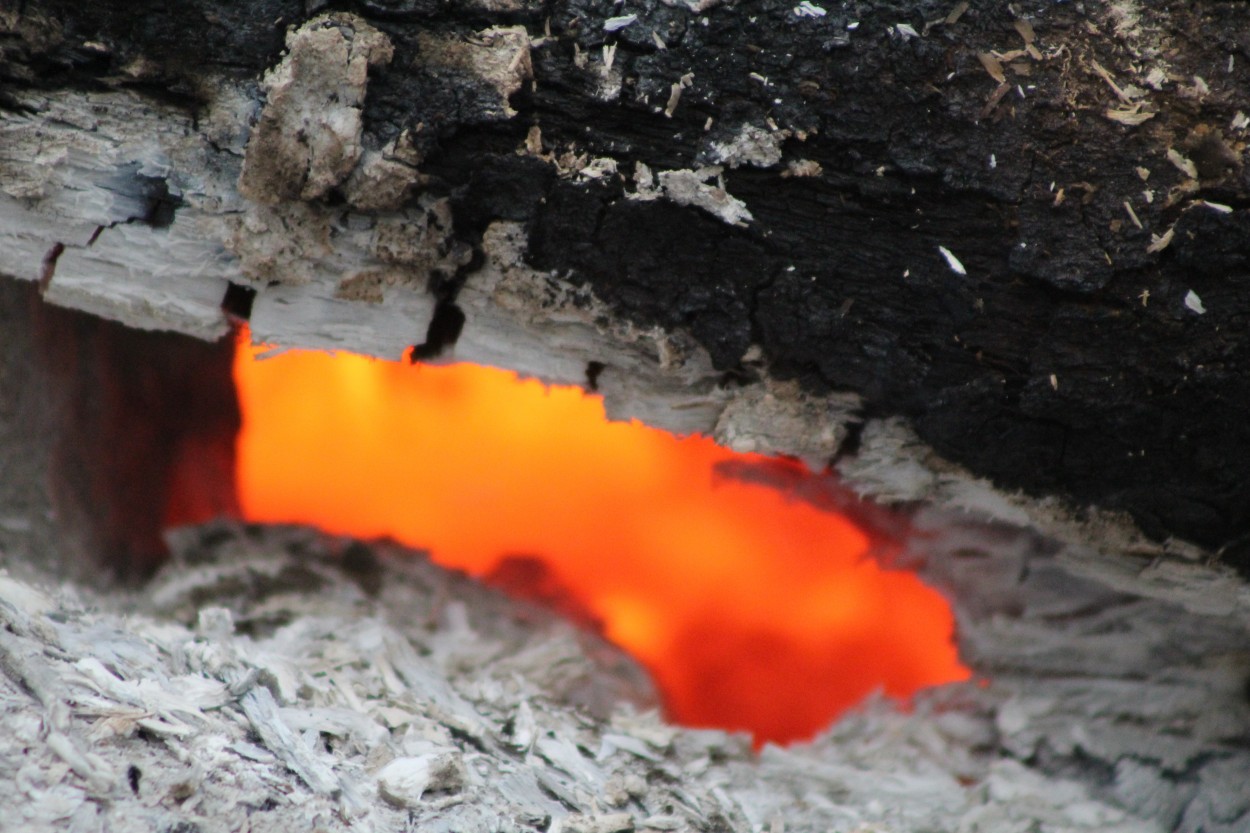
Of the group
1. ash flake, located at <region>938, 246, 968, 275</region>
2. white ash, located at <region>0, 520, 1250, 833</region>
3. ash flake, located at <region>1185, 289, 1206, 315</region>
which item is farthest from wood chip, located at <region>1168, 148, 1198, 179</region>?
white ash, located at <region>0, 520, 1250, 833</region>

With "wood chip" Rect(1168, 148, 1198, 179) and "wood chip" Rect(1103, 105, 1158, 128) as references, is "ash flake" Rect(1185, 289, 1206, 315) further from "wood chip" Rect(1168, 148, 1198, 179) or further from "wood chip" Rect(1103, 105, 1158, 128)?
"wood chip" Rect(1103, 105, 1158, 128)

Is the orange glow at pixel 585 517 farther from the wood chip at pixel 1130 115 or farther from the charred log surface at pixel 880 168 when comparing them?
the wood chip at pixel 1130 115

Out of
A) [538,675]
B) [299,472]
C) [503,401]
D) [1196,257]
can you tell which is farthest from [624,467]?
[1196,257]

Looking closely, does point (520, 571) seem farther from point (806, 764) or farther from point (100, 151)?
point (100, 151)

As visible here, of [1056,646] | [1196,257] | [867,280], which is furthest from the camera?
[1056,646]

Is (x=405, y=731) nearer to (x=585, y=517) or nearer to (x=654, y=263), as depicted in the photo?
(x=654, y=263)

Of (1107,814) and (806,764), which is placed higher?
(1107,814)

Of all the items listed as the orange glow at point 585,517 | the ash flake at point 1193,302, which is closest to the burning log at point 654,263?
the ash flake at point 1193,302

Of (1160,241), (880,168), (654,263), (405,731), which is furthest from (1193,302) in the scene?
(405,731)
